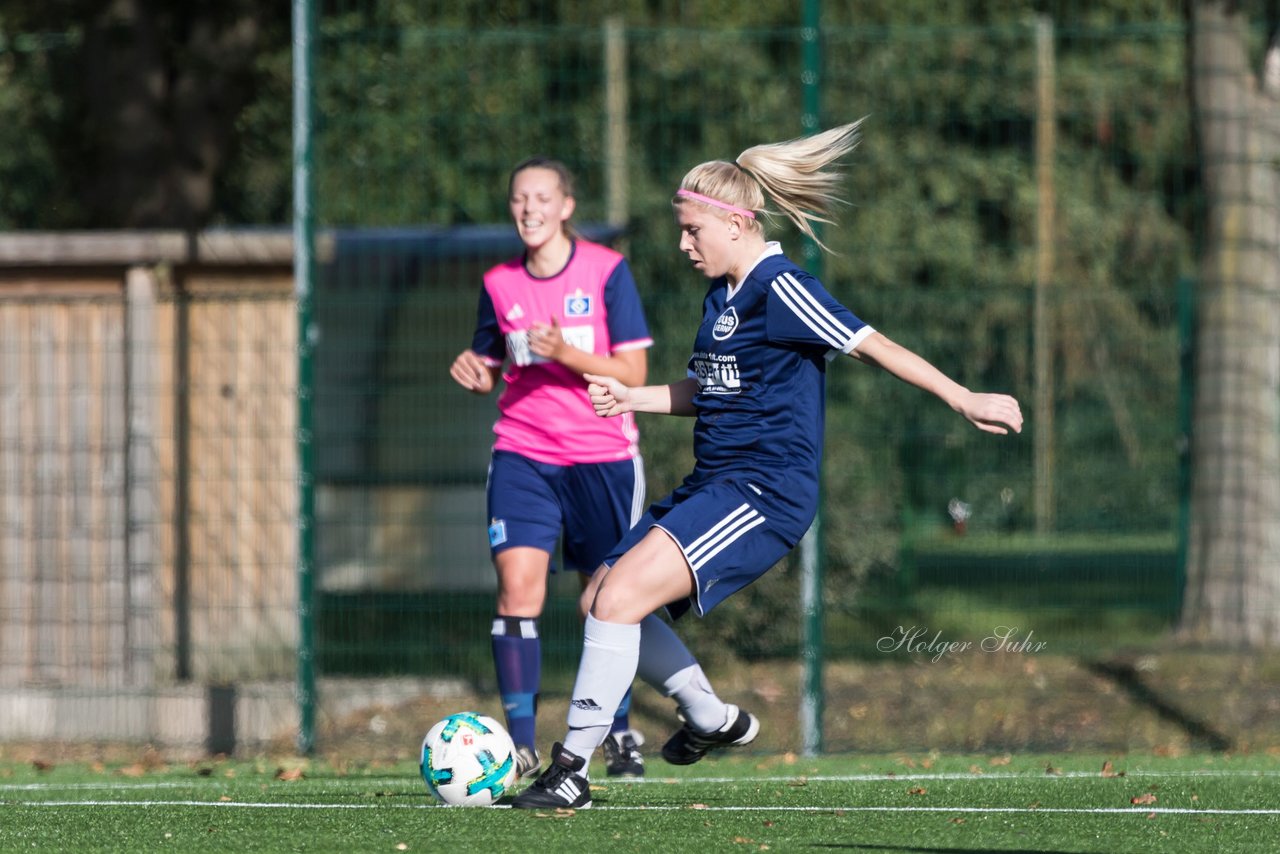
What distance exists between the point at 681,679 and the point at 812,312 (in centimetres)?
140

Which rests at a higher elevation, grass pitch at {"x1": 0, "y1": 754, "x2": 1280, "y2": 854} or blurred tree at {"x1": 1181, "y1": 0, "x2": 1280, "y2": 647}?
blurred tree at {"x1": 1181, "y1": 0, "x2": 1280, "y2": 647}

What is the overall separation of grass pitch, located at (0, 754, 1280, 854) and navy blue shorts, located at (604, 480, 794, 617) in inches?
28.0

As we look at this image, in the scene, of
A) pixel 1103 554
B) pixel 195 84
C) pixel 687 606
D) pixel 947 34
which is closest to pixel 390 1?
pixel 195 84

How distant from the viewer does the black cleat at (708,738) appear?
6027 mm

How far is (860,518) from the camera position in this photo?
11.2 m

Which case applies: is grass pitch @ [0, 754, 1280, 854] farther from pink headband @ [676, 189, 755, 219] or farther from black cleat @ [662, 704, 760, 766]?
pink headband @ [676, 189, 755, 219]

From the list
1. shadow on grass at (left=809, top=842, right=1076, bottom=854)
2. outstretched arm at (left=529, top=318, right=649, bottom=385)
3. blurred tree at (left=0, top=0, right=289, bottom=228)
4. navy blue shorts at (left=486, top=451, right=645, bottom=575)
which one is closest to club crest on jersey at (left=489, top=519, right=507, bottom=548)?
navy blue shorts at (left=486, top=451, right=645, bottom=575)

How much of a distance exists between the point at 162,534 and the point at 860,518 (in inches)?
166

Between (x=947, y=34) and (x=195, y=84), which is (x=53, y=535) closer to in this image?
(x=195, y=84)

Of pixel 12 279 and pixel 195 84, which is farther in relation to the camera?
pixel 195 84

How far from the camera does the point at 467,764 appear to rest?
554cm

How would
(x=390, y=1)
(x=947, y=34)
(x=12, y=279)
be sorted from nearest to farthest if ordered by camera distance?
(x=947, y=34) < (x=12, y=279) < (x=390, y=1)

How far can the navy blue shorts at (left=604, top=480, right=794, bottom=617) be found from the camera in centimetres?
543

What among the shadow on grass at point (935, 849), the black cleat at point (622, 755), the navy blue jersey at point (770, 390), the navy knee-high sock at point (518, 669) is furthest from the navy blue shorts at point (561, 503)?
the shadow on grass at point (935, 849)
